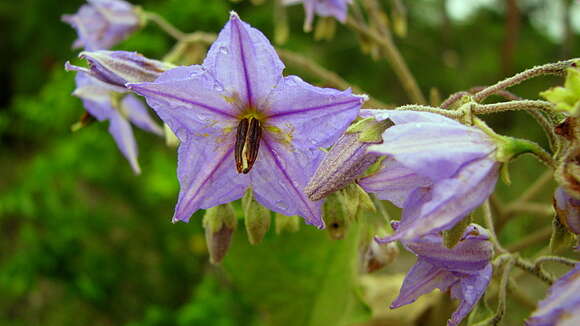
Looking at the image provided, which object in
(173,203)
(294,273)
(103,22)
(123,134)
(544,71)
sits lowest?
(173,203)

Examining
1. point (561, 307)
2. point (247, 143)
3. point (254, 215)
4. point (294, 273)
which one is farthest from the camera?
Result: point (294, 273)

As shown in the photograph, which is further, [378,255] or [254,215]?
[378,255]

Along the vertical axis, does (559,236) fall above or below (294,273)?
above

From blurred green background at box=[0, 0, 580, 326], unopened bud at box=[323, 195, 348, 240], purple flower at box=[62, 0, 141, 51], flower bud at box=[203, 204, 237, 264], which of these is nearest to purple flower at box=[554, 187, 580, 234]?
unopened bud at box=[323, 195, 348, 240]

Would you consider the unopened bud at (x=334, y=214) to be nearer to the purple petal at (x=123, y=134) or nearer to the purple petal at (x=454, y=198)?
the purple petal at (x=454, y=198)

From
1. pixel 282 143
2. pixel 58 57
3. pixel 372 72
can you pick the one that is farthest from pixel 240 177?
pixel 58 57

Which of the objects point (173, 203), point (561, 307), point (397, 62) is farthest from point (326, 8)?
point (173, 203)

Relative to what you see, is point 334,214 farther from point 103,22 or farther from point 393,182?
point 103,22

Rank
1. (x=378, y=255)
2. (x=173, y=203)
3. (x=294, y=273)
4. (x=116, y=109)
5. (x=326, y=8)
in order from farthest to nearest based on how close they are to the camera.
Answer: (x=173, y=203), (x=294, y=273), (x=326, y=8), (x=116, y=109), (x=378, y=255)
